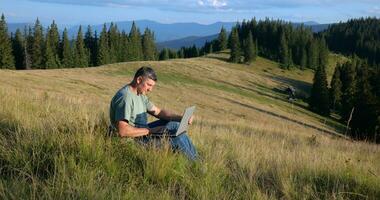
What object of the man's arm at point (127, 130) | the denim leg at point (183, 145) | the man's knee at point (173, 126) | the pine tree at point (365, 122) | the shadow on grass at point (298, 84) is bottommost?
the shadow on grass at point (298, 84)

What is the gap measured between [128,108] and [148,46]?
12385cm

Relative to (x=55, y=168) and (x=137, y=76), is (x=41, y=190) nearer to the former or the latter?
(x=55, y=168)

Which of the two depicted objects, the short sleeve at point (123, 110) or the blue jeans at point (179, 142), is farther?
the short sleeve at point (123, 110)

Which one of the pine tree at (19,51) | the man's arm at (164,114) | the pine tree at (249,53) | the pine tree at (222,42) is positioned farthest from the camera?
the pine tree at (222,42)

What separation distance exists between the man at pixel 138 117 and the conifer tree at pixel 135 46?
360 ft

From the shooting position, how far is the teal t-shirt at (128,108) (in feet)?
19.0

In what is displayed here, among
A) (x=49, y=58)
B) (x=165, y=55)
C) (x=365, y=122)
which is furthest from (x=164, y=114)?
(x=165, y=55)

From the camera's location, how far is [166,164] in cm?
486

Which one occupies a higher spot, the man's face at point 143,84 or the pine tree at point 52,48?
the man's face at point 143,84

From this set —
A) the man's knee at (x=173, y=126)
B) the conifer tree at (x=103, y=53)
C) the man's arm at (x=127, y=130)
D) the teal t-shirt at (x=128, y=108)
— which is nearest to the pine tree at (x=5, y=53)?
the conifer tree at (x=103, y=53)

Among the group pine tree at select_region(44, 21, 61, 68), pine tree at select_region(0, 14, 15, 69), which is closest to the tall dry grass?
pine tree at select_region(0, 14, 15, 69)

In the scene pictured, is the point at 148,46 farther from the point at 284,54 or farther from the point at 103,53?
the point at 284,54

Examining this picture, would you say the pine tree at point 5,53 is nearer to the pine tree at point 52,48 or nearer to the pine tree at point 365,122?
the pine tree at point 52,48

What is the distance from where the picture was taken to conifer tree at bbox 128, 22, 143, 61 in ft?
381
